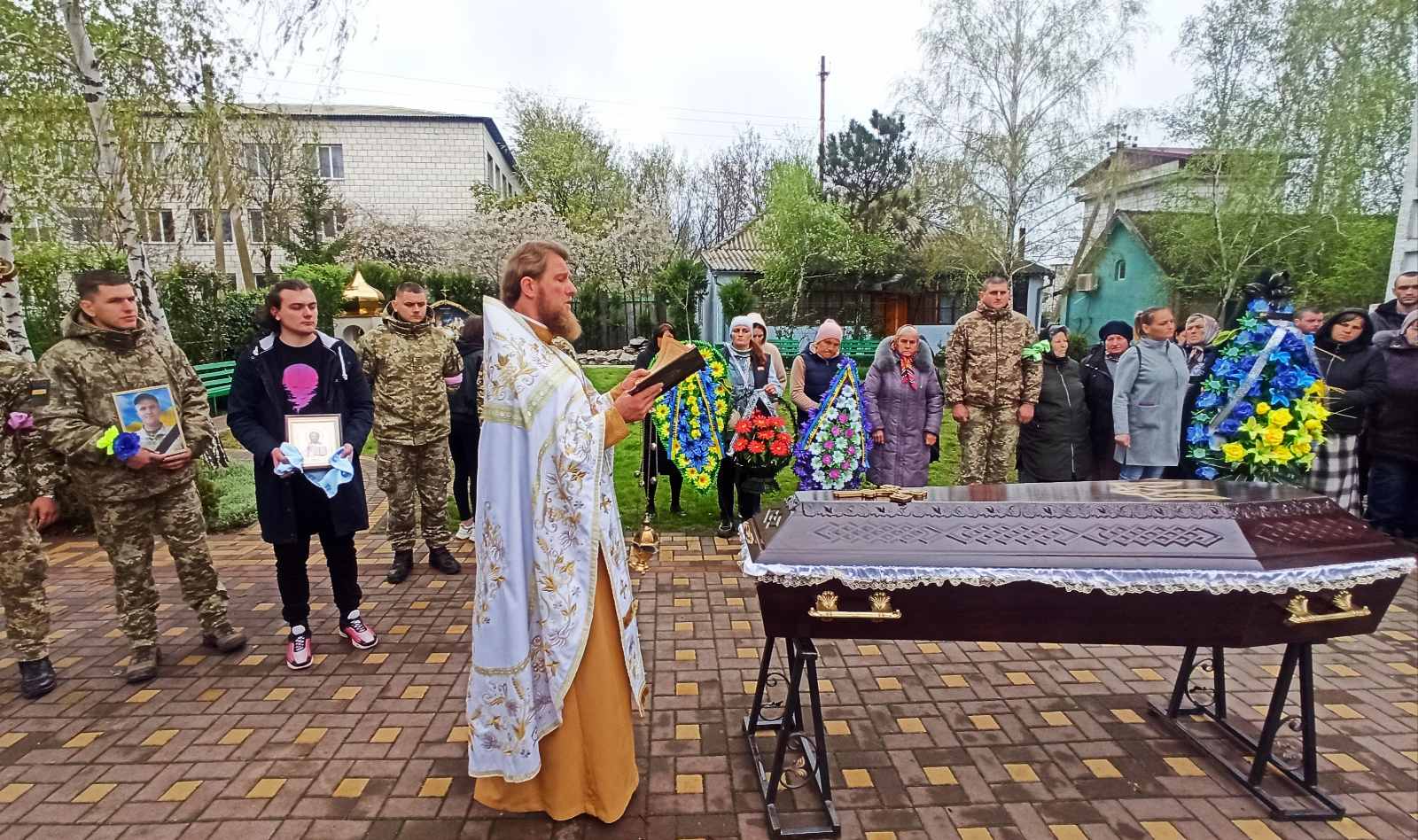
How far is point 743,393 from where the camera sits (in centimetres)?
601

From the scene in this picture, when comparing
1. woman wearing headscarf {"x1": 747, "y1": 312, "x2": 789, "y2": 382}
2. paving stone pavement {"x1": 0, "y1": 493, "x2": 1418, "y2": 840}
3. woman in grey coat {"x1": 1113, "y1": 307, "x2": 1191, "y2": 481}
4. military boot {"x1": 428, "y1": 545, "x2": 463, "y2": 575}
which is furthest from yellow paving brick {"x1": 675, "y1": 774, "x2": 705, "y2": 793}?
woman in grey coat {"x1": 1113, "y1": 307, "x2": 1191, "y2": 481}

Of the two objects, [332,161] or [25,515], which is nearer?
[25,515]

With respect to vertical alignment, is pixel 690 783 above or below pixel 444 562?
below

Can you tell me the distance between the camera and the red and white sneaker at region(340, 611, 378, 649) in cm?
403

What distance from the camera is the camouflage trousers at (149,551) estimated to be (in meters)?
3.63

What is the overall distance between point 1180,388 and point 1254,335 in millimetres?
1733

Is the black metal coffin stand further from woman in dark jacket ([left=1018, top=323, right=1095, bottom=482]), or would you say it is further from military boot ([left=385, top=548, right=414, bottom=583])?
military boot ([left=385, top=548, right=414, bottom=583])

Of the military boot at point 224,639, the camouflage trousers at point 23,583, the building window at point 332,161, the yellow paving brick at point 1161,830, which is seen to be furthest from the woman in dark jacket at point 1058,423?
the building window at point 332,161

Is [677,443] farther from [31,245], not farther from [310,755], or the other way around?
[31,245]

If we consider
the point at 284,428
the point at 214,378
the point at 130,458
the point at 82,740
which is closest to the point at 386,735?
the point at 82,740

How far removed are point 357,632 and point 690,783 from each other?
236cm

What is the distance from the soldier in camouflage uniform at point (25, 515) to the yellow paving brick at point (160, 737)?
3.21 ft

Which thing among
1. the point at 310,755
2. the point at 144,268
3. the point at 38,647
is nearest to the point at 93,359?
the point at 38,647

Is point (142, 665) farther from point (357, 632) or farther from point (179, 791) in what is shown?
point (179, 791)
